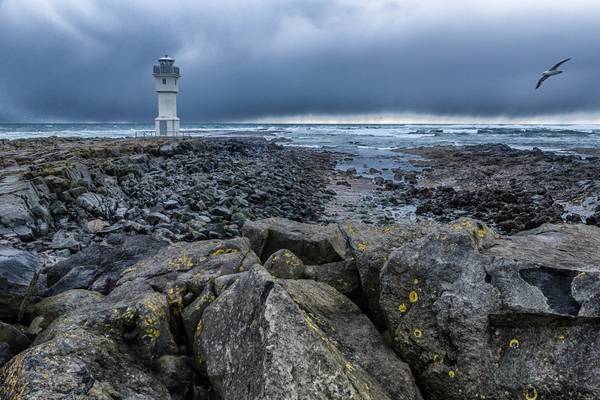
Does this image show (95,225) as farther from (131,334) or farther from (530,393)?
(530,393)

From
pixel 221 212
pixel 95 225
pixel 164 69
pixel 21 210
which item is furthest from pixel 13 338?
pixel 164 69

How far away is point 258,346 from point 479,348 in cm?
177

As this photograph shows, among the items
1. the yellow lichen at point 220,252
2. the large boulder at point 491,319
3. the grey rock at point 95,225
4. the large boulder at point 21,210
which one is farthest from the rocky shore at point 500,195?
the large boulder at point 491,319

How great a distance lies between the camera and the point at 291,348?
2.93m

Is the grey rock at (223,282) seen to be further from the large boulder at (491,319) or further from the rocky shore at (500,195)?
the rocky shore at (500,195)

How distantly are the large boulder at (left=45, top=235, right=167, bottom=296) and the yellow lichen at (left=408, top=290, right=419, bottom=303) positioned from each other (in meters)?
4.09

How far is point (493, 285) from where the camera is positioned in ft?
11.9

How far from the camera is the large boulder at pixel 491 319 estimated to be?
3.15 meters

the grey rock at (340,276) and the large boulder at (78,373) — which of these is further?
the grey rock at (340,276)

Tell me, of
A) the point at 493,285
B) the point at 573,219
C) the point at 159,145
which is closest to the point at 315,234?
the point at 493,285

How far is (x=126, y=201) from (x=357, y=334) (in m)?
11.9

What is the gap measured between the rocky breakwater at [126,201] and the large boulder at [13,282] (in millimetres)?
4227

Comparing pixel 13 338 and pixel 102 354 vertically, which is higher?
pixel 102 354

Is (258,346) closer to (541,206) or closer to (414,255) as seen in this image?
(414,255)
